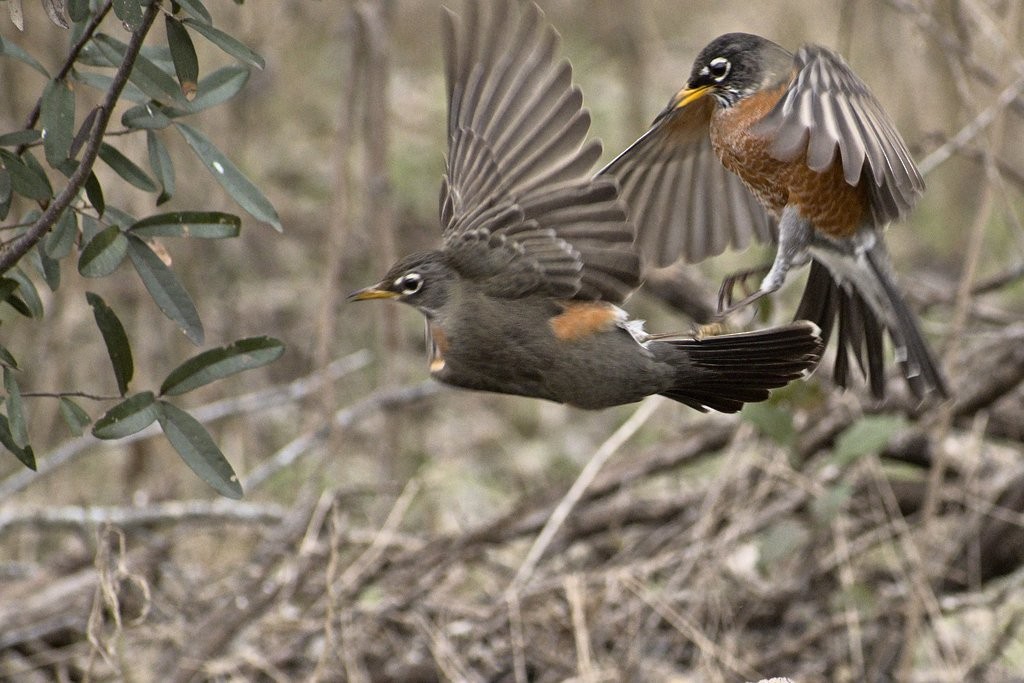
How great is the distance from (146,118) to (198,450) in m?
0.52

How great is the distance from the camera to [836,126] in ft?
6.95

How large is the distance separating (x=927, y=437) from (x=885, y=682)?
745 millimetres

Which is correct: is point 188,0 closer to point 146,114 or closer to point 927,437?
point 146,114

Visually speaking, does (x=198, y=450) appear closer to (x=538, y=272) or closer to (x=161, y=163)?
(x=161, y=163)

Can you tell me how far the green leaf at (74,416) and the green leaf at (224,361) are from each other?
0.56 ft

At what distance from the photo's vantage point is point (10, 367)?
6.13ft

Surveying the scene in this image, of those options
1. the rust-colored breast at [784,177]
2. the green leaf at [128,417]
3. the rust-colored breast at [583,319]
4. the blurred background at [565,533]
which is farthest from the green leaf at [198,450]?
the rust-colored breast at [784,177]

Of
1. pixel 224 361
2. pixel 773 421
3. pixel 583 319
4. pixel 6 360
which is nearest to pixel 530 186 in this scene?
Result: pixel 583 319

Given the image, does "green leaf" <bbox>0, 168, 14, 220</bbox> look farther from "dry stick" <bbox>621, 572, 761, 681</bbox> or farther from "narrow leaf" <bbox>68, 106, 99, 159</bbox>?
"dry stick" <bbox>621, 572, 761, 681</bbox>

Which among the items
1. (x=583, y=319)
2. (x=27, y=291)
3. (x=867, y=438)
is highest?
(x=27, y=291)

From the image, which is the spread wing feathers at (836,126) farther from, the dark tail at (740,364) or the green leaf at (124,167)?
the green leaf at (124,167)

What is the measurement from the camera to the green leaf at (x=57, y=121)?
1.80m

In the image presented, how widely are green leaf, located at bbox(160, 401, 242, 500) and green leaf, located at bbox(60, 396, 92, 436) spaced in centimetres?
12

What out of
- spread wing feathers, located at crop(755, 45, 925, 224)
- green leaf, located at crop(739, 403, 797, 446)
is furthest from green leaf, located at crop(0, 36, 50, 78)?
green leaf, located at crop(739, 403, 797, 446)
